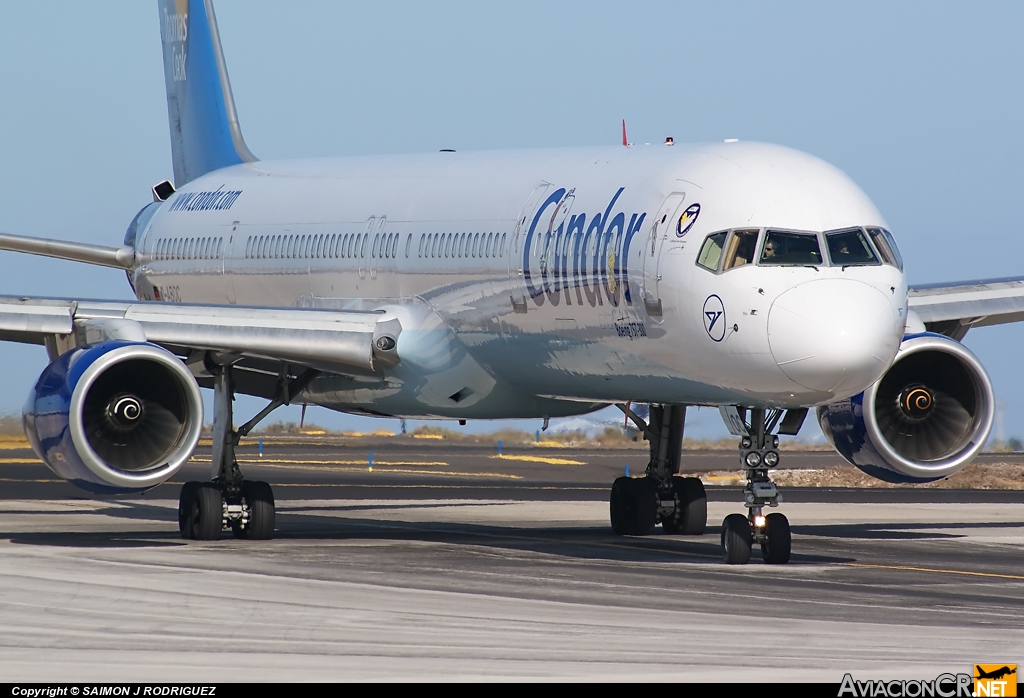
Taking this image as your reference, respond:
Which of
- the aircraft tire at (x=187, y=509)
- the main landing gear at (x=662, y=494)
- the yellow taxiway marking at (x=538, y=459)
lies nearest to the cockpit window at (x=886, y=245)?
the main landing gear at (x=662, y=494)

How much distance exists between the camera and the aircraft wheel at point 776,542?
19781mm

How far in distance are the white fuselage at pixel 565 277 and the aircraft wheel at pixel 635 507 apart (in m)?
1.69

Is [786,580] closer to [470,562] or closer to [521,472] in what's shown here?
[470,562]

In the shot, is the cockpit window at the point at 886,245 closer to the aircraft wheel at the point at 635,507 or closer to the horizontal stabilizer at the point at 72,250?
the aircraft wheel at the point at 635,507

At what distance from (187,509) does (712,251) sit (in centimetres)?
→ 849

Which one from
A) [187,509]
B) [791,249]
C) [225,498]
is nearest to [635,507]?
[225,498]

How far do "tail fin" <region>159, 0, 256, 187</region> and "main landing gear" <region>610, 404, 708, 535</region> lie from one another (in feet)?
38.4

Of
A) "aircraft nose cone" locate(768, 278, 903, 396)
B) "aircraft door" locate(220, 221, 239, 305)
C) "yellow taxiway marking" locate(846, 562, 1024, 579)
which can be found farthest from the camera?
"aircraft door" locate(220, 221, 239, 305)

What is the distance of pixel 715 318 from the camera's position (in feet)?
60.8

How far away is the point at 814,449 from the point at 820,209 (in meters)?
48.3

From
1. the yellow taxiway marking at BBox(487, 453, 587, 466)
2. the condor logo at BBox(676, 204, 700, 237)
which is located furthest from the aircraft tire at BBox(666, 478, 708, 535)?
the yellow taxiway marking at BBox(487, 453, 587, 466)

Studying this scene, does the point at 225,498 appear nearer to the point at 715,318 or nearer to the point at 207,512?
the point at 207,512

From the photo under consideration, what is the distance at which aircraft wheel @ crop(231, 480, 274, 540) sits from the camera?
23.7m

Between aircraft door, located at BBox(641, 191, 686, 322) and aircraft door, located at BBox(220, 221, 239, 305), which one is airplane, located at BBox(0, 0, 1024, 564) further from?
aircraft door, located at BBox(220, 221, 239, 305)
